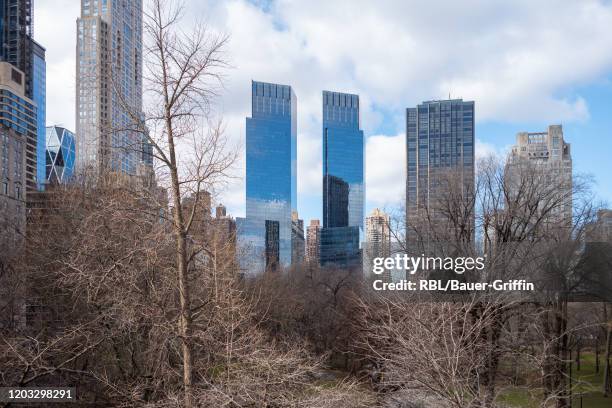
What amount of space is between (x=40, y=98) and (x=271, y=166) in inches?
2626

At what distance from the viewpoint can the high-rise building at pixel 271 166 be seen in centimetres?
15062

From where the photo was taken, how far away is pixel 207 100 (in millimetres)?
8070

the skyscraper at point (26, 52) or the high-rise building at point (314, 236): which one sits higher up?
the skyscraper at point (26, 52)

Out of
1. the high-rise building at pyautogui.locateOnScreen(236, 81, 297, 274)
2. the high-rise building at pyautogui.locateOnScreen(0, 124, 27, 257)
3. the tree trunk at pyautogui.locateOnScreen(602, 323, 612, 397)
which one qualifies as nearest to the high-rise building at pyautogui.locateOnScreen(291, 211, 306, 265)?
the high-rise building at pyautogui.locateOnScreen(236, 81, 297, 274)

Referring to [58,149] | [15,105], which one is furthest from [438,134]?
[15,105]

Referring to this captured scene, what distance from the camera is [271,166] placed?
157 m

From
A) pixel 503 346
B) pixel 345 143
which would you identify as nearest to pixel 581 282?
pixel 503 346

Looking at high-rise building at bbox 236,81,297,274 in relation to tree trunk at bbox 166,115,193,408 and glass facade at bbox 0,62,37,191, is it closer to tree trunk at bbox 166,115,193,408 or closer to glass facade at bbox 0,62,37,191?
glass facade at bbox 0,62,37,191

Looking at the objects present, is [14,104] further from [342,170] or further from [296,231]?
[342,170]

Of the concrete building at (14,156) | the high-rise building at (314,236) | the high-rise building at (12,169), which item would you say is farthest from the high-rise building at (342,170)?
the high-rise building at (12,169)

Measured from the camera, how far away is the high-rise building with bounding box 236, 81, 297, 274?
151m

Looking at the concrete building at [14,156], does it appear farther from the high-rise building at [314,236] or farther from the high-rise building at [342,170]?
the high-rise building at [342,170]
